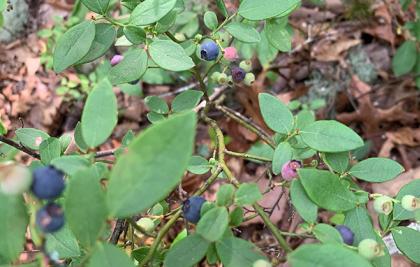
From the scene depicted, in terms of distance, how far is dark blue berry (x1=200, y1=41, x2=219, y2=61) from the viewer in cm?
134

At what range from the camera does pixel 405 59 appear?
2.62 meters

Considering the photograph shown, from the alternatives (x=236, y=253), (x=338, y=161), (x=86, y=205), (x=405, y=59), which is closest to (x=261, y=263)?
(x=236, y=253)

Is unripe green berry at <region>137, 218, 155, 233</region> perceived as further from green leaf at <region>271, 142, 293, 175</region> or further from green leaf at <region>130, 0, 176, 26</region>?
green leaf at <region>130, 0, 176, 26</region>

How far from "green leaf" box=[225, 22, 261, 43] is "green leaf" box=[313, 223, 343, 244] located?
1.78ft

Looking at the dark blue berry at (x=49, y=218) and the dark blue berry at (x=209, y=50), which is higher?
the dark blue berry at (x=49, y=218)

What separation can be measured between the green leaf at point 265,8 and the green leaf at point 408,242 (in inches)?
21.4

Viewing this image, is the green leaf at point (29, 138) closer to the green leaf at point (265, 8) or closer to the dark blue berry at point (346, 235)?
the green leaf at point (265, 8)

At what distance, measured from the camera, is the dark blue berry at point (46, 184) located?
0.75 metres

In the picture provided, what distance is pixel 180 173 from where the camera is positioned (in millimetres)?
733

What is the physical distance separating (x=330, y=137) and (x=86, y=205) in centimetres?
57

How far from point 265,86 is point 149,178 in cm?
220

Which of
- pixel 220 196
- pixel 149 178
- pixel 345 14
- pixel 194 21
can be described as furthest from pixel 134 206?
pixel 345 14

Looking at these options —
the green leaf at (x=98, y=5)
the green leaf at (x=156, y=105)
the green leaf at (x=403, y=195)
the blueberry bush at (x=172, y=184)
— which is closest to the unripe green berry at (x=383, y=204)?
the blueberry bush at (x=172, y=184)

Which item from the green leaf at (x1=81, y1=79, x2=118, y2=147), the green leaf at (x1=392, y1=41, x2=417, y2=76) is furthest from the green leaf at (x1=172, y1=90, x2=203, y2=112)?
the green leaf at (x1=392, y1=41, x2=417, y2=76)
